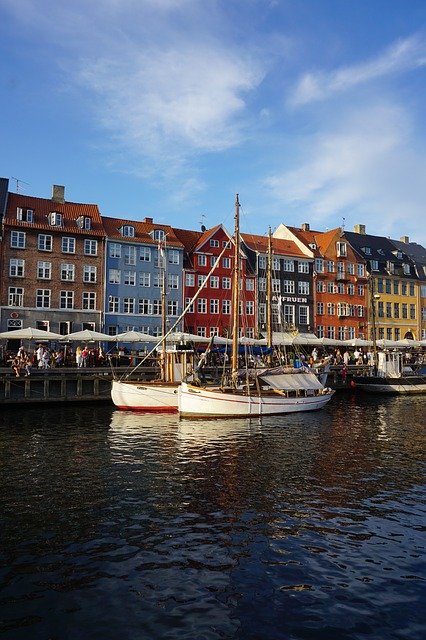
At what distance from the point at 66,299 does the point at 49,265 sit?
13.2ft

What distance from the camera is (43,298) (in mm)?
53844

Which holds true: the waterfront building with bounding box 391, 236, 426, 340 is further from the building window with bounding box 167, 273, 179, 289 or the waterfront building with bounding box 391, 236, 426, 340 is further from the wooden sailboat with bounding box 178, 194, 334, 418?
the wooden sailboat with bounding box 178, 194, 334, 418

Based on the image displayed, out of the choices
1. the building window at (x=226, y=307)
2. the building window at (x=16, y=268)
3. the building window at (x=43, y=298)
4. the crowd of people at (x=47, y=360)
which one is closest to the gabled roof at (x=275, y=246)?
the building window at (x=226, y=307)

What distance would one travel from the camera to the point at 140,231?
6206 centimetres

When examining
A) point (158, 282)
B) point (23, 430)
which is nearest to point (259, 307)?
point (158, 282)

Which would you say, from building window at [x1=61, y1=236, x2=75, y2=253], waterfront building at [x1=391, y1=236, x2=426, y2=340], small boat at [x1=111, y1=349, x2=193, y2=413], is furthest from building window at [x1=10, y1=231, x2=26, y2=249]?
waterfront building at [x1=391, y1=236, x2=426, y2=340]

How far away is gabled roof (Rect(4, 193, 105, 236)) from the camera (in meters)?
53.7

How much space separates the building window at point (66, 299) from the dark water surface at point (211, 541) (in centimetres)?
3356

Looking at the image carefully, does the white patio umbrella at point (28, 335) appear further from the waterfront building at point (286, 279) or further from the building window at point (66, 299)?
the waterfront building at point (286, 279)

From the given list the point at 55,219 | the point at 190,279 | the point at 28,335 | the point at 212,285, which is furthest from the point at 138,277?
the point at 28,335

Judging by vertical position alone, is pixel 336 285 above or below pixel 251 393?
above

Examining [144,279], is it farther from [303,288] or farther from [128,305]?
[303,288]

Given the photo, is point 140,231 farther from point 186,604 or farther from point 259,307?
point 186,604

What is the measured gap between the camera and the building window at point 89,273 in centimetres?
5656
